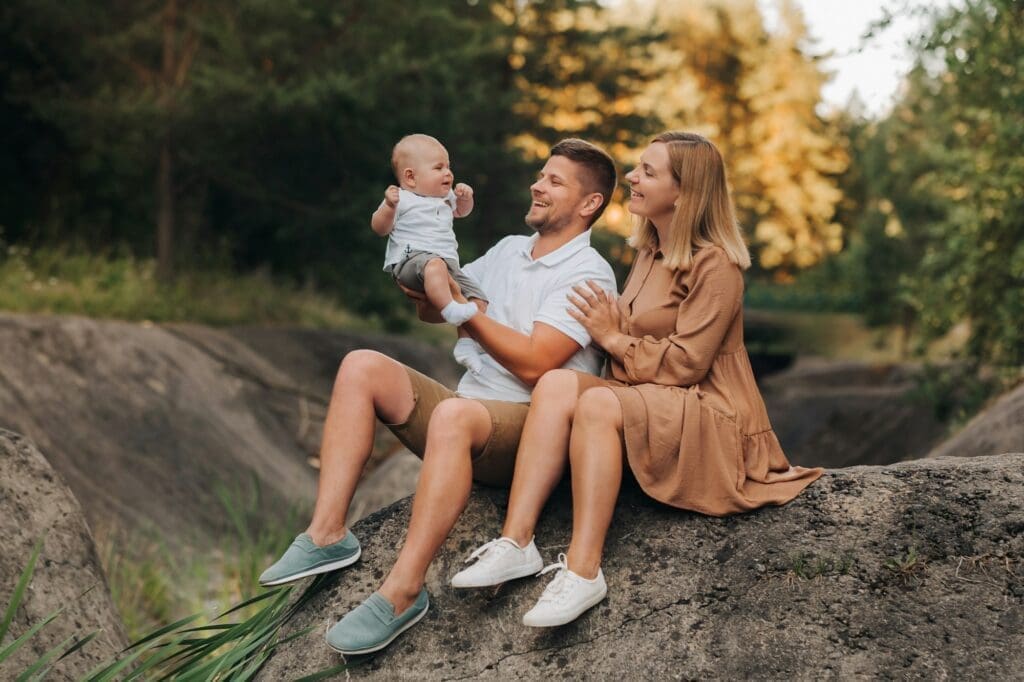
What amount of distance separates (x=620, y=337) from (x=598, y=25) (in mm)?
16677

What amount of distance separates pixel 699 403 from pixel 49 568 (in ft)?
7.19

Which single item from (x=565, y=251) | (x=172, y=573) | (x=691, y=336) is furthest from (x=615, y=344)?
(x=172, y=573)

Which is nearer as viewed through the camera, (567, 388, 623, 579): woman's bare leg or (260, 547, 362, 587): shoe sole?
(567, 388, 623, 579): woman's bare leg

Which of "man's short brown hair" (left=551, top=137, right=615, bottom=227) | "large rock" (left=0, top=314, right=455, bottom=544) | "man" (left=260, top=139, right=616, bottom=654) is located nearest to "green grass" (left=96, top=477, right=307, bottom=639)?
"large rock" (left=0, top=314, right=455, bottom=544)

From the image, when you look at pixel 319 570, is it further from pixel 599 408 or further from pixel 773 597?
pixel 773 597

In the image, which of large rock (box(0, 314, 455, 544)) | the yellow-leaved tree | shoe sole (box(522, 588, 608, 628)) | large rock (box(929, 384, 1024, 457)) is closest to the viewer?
shoe sole (box(522, 588, 608, 628))

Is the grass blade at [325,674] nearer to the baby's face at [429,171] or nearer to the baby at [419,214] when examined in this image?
the baby at [419,214]

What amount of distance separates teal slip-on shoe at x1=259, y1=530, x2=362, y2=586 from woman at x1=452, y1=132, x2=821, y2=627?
44cm

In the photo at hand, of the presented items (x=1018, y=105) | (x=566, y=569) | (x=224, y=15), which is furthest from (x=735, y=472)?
(x=224, y=15)

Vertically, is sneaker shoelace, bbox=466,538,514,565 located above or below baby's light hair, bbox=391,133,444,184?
below

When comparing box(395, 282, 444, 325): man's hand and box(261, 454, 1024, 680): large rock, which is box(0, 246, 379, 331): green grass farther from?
box(261, 454, 1024, 680): large rock

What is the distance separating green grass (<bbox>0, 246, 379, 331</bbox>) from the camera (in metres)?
9.80

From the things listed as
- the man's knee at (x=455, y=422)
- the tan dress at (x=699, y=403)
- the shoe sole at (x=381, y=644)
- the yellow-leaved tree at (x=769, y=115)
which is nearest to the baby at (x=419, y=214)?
the man's knee at (x=455, y=422)

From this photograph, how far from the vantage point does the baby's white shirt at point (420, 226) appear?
12.2 ft
